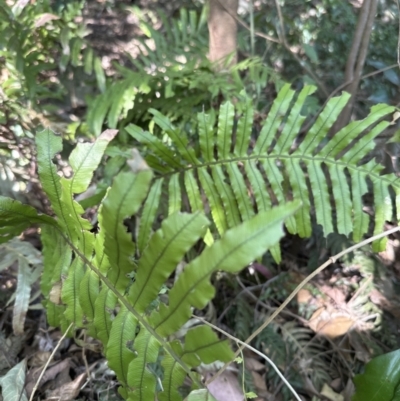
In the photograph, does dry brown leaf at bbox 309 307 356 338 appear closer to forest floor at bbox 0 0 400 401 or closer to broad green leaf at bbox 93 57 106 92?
forest floor at bbox 0 0 400 401

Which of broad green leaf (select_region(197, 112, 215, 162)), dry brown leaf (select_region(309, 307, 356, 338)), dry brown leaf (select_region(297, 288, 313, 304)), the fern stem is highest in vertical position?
broad green leaf (select_region(197, 112, 215, 162))

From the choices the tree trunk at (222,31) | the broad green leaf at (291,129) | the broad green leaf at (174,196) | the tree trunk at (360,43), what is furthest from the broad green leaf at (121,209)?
the tree trunk at (360,43)

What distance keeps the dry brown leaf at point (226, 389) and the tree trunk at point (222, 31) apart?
1.05 m

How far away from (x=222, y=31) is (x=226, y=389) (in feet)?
3.97

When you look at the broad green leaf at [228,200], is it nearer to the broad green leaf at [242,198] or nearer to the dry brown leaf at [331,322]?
the broad green leaf at [242,198]

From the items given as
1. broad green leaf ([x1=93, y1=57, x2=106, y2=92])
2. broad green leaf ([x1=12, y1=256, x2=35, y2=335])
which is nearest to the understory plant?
broad green leaf ([x1=12, y1=256, x2=35, y2=335])

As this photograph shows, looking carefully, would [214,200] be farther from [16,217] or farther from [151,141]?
[16,217]

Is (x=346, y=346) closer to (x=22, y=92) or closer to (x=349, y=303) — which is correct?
(x=349, y=303)

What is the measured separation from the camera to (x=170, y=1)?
7.79 ft

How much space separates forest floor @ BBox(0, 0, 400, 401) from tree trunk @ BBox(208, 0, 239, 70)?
A: 2.50 ft

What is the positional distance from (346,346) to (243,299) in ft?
1.26

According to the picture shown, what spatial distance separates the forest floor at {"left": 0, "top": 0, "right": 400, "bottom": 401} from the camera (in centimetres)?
112

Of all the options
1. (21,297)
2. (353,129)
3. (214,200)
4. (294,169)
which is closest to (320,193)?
(294,169)

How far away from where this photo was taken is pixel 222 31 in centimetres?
146
